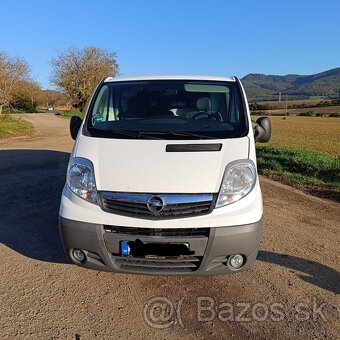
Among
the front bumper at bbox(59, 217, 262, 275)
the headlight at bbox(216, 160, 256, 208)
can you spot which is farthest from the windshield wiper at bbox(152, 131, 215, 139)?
the front bumper at bbox(59, 217, 262, 275)

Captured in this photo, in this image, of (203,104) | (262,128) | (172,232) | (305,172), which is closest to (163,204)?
(172,232)

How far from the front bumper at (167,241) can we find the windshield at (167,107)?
114 centimetres

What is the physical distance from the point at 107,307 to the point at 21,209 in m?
3.23

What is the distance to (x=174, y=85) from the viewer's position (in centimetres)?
446

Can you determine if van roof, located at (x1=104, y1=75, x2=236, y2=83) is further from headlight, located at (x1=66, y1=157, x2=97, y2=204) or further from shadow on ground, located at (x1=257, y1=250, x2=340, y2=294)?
shadow on ground, located at (x1=257, y1=250, x2=340, y2=294)

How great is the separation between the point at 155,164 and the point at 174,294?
1166 mm

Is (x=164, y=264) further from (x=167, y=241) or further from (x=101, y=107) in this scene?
(x=101, y=107)

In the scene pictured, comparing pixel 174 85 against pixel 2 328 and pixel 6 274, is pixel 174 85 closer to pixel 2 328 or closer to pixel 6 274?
pixel 6 274

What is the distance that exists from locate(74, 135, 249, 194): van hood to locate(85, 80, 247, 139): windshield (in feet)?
1.18

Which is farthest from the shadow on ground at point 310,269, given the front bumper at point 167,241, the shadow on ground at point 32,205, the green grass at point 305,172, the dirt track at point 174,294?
the green grass at point 305,172

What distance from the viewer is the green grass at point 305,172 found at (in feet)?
26.0

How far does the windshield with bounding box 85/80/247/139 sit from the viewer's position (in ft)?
12.9

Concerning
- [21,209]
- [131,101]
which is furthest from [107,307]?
[21,209]

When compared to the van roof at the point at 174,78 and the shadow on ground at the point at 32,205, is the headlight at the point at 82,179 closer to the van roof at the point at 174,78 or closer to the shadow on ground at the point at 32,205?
the shadow on ground at the point at 32,205
